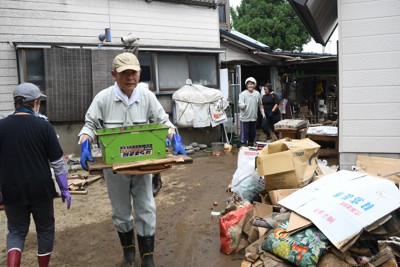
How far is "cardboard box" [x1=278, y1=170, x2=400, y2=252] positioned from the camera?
293 centimetres

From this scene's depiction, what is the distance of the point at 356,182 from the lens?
134 inches

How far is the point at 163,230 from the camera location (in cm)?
439

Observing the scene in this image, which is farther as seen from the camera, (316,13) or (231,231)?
(316,13)

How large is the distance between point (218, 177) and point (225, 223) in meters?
3.29

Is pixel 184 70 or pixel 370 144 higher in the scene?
pixel 184 70

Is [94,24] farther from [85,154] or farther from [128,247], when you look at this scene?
[128,247]

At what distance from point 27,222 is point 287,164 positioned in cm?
268

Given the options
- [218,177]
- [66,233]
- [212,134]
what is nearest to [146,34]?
[212,134]

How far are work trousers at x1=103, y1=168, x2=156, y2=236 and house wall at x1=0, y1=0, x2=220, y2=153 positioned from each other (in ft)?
17.7

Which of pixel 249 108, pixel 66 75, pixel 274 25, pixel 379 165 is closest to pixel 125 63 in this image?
pixel 379 165

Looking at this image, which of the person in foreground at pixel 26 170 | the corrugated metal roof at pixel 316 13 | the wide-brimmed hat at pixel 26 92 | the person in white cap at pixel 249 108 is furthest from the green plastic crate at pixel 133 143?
the person in white cap at pixel 249 108

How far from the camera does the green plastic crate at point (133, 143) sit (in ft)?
9.56

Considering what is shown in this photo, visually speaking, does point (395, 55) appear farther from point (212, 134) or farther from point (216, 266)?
point (212, 134)

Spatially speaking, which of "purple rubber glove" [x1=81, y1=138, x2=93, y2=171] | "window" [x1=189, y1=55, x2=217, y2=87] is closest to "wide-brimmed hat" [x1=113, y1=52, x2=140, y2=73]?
"purple rubber glove" [x1=81, y1=138, x2=93, y2=171]
